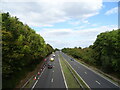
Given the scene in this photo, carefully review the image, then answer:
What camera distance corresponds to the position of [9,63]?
66.9ft

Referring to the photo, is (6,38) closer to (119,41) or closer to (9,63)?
(9,63)

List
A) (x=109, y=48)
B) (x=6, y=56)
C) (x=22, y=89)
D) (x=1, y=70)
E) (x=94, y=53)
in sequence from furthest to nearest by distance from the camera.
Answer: (x=94, y=53)
(x=109, y=48)
(x=22, y=89)
(x=6, y=56)
(x=1, y=70)

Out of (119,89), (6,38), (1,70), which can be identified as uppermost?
Answer: (6,38)

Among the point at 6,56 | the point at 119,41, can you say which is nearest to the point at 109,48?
the point at 119,41

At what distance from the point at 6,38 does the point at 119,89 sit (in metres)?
17.5

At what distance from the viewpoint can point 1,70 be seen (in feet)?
56.6

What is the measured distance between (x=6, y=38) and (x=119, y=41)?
22519mm

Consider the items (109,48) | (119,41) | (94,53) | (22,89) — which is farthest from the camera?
(94,53)

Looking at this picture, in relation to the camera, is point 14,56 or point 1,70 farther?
point 14,56

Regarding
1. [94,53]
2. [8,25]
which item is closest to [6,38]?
[8,25]

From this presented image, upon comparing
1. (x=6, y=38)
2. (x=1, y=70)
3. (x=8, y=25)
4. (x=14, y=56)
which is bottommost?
(x=1, y=70)

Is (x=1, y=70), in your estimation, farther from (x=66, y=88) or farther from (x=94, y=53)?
(x=94, y=53)

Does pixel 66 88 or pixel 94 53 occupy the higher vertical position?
pixel 94 53

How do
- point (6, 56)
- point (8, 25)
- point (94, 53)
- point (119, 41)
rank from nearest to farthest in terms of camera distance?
point (6, 56) < point (8, 25) < point (119, 41) < point (94, 53)
